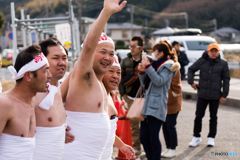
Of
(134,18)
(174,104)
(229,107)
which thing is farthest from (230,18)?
(174,104)

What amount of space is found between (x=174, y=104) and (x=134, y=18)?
86060mm

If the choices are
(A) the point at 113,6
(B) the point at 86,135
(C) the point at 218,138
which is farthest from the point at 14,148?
(C) the point at 218,138

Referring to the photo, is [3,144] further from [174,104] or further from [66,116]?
[174,104]

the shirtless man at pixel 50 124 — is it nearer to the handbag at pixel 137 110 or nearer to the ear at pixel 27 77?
the ear at pixel 27 77

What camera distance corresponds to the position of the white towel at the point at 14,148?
115 inches

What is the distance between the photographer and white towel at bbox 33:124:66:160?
10.5 ft

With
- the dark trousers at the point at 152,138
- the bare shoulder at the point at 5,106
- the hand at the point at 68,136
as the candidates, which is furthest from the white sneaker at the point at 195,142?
the bare shoulder at the point at 5,106

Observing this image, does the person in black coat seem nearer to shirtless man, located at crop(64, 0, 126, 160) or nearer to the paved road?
the paved road

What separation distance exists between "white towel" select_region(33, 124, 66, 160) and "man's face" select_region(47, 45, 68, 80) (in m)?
0.46

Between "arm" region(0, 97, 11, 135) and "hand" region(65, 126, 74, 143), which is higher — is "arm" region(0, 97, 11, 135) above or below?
above

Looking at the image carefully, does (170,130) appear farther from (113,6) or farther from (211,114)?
(113,6)

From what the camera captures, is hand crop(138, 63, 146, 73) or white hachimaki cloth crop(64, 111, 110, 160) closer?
white hachimaki cloth crop(64, 111, 110, 160)

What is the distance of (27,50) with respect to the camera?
3254mm

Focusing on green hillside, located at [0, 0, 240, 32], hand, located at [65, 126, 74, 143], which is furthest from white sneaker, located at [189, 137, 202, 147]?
green hillside, located at [0, 0, 240, 32]
